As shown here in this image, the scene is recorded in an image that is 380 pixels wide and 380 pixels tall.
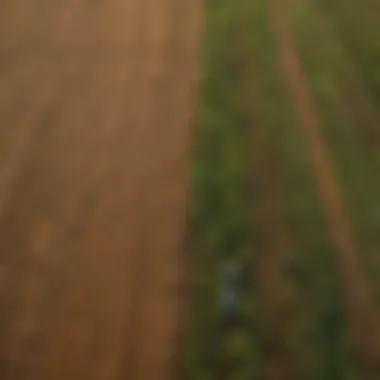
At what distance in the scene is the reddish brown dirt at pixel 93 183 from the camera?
50 cm

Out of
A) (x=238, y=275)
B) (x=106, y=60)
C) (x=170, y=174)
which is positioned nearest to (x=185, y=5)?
(x=106, y=60)

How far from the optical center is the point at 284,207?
1.84 feet

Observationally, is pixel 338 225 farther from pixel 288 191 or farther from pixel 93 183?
pixel 93 183

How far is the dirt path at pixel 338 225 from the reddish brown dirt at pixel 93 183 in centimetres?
10

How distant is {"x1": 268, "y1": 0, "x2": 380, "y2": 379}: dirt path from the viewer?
491 mm

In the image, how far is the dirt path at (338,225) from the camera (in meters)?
0.49

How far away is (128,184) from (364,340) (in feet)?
0.77

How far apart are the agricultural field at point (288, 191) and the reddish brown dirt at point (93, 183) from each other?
0.08 feet

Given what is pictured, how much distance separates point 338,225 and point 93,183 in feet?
0.70

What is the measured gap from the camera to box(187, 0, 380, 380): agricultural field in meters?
0.49

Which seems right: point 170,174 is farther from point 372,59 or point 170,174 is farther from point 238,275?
point 372,59

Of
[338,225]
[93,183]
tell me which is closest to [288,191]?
[338,225]

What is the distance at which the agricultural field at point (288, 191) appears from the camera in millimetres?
490

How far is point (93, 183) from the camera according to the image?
58cm
